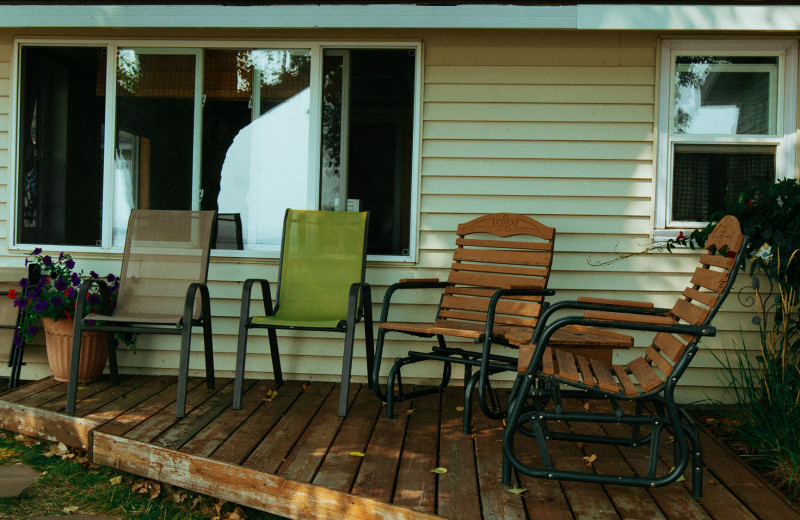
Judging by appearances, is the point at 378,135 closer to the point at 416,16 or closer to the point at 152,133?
the point at 416,16

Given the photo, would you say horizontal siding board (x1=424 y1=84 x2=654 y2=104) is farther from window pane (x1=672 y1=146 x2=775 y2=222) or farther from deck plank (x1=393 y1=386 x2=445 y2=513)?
deck plank (x1=393 y1=386 x2=445 y2=513)

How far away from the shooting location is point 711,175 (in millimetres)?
4023

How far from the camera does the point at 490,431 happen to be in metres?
3.20

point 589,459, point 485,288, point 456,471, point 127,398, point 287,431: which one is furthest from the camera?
point 485,288

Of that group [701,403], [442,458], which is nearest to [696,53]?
[701,403]

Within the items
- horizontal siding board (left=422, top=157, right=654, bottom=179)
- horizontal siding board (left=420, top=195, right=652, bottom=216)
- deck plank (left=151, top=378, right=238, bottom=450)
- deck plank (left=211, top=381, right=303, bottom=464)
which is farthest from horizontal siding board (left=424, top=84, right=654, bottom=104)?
deck plank (left=151, top=378, right=238, bottom=450)

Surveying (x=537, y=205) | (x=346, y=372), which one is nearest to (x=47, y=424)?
(x=346, y=372)

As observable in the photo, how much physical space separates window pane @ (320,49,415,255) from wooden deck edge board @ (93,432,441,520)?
5.93 feet

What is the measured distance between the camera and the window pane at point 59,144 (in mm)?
4281

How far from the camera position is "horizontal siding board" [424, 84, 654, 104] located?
13.2ft

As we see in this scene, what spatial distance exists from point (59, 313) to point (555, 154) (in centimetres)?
292

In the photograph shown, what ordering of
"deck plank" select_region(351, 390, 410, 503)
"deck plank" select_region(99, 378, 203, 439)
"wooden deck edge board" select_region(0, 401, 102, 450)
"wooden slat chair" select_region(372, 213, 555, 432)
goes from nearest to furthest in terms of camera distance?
"deck plank" select_region(351, 390, 410, 503)
"deck plank" select_region(99, 378, 203, 439)
"wooden deck edge board" select_region(0, 401, 102, 450)
"wooden slat chair" select_region(372, 213, 555, 432)

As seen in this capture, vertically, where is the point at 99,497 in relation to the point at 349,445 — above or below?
below

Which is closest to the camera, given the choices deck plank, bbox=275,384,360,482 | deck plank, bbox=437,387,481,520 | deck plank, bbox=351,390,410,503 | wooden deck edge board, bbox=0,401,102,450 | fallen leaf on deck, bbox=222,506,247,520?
deck plank, bbox=437,387,481,520
